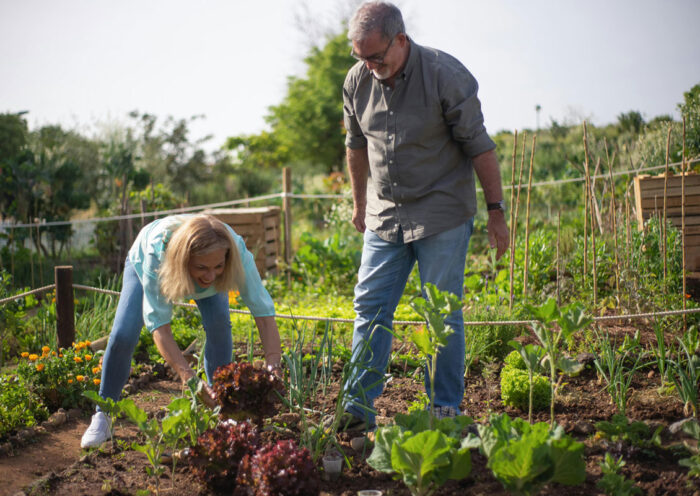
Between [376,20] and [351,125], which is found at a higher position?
[376,20]

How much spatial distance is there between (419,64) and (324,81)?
18511 mm

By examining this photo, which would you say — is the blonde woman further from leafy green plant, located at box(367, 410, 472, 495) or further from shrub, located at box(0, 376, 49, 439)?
leafy green plant, located at box(367, 410, 472, 495)

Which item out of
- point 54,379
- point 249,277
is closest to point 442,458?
point 249,277

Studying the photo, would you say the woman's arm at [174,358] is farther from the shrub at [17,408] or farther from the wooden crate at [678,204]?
the wooden crate at [678,204]

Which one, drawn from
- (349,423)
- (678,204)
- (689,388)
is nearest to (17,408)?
(349,423)

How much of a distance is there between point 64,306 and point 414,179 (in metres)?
2.25

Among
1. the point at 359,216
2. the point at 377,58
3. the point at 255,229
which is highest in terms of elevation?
the point at 377,58

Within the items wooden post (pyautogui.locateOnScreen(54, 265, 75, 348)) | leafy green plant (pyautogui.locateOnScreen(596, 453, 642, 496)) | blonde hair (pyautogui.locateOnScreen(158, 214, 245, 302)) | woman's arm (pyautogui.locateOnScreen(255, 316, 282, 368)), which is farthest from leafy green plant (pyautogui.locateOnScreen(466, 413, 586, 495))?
wooden post (pyautogui.locateOnScreen(54, 265, 75, 348))

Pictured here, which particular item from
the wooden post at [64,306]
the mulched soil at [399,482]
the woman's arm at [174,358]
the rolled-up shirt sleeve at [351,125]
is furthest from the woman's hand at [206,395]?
the wooden post at [64,306]

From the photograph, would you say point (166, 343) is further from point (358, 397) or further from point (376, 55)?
point (376, 55)

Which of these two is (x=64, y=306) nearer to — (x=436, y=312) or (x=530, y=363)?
(x=436, y=312)

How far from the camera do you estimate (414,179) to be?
2512 mm

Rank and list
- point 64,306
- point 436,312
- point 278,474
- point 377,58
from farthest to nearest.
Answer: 1. point 64,306
2. point 377,58
3. point 436,312
4. point 278,474

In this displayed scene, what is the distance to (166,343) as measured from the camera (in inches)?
90.9
